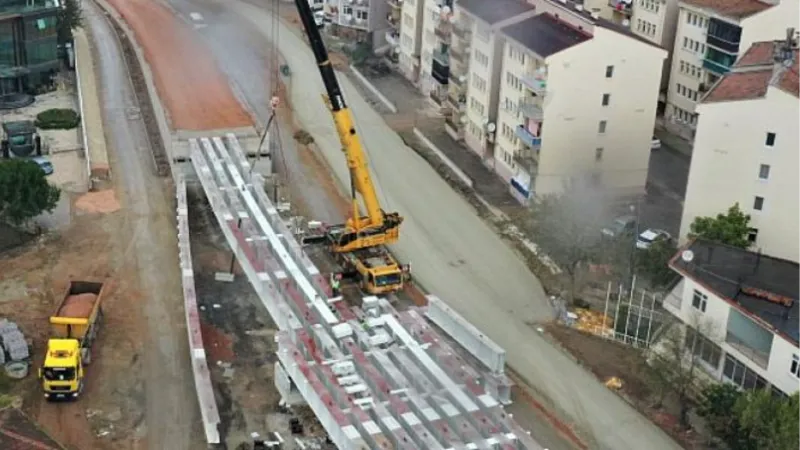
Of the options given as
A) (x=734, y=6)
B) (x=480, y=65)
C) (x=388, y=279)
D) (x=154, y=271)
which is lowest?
(x=154, y=271)

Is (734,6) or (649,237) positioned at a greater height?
(734,6)

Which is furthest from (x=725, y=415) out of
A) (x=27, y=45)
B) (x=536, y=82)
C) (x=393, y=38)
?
(x=27, y=45)

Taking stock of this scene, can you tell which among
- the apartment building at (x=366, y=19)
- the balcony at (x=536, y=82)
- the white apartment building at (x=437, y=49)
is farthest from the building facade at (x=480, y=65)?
the apartment building at (x=366, y=19)

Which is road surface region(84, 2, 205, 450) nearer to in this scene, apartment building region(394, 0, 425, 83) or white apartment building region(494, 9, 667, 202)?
white apartment building region(494, 9, 667, 202)

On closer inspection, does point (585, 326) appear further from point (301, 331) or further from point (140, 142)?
point (140, 142)

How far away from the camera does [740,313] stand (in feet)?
76.2

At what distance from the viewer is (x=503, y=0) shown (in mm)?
38031

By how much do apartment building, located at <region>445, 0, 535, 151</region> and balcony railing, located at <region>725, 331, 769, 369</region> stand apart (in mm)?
14786

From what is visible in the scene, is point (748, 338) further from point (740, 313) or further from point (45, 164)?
point (45, 164)

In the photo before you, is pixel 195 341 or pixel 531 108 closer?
pixel 195 341

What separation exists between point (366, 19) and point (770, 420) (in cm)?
3325

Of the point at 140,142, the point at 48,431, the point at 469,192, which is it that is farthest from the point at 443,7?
the point at 48,431

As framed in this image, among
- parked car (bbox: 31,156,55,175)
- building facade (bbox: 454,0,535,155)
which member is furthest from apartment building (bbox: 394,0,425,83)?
parked car (bbox: 31,156,55,175)

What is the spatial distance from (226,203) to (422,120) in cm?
Answer: 1243
